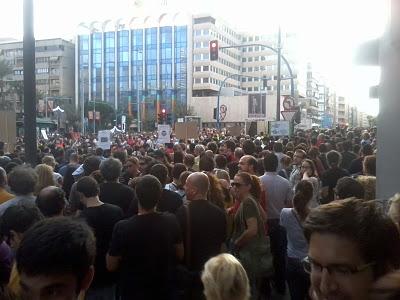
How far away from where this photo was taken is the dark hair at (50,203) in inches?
176

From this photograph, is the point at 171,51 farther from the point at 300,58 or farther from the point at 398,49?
the point at 398,49

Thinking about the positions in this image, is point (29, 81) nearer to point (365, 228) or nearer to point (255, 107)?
point (365, 228)

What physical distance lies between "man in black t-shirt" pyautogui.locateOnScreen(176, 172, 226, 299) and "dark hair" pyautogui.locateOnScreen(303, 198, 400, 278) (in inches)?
110

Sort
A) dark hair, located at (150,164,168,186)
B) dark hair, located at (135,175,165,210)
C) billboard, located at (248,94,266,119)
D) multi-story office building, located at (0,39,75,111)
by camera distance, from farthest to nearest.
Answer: multi-story office building, located at (0,39,75,111), billboard, located at (248,94,266,119), dark hair, located at (150,164,168,186), dark hair, located at (135,175,165,210)

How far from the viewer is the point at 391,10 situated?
3627mm

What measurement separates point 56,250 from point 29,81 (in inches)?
202

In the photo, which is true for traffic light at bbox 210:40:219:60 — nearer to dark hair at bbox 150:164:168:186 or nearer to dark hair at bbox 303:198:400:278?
dark hair at bbox 150:164:168:186

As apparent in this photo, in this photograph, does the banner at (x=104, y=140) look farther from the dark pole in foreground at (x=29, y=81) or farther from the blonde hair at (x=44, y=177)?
the blonde hair at (x=44, y=177)

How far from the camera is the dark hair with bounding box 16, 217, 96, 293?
207 cm

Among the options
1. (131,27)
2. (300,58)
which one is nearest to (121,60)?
(131,27)

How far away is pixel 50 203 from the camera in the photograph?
14.6 ft

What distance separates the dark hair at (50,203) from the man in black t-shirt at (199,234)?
1133 millimetres

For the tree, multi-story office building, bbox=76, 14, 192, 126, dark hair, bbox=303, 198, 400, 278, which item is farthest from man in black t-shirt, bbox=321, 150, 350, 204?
multi-story office building, bbox=76, 14, 192, 126

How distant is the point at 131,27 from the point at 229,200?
123435 millimetres
